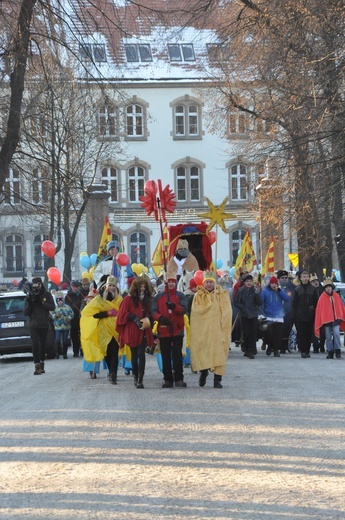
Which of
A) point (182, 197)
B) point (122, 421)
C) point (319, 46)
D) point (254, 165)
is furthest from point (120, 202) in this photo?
point (122, 421)

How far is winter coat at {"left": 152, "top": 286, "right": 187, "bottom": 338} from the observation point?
16453 mm

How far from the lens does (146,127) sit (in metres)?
68.1

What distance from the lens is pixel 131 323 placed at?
55.0 ft

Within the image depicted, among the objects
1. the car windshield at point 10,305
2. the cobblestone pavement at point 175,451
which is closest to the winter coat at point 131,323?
the cobblestone pavement at point 175,451

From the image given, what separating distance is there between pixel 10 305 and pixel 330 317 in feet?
23.4

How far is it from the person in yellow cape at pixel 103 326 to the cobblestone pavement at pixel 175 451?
0.86 meters

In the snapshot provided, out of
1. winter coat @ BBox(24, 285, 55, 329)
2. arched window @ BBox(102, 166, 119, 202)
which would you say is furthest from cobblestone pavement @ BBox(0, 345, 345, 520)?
arched window @ BBox(102, 166, 119, 202)

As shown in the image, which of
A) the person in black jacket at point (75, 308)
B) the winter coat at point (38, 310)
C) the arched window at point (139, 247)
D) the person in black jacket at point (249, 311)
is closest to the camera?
the winter coat at point (38, 310)

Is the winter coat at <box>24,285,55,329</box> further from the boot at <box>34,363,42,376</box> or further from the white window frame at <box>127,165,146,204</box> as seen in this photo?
the white window frame at <box>127,165,146,204</box>

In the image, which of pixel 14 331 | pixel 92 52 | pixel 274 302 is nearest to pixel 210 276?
pixel 92 52

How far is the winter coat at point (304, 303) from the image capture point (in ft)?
78.9

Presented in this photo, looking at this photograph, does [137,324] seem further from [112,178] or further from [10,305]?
[112,178]

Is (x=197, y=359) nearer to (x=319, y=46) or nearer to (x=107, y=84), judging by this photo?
(x=107, y=84)

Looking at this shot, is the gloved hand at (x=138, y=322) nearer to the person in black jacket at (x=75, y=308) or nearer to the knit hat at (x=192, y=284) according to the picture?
the knit hat at (x=192, y=284)
